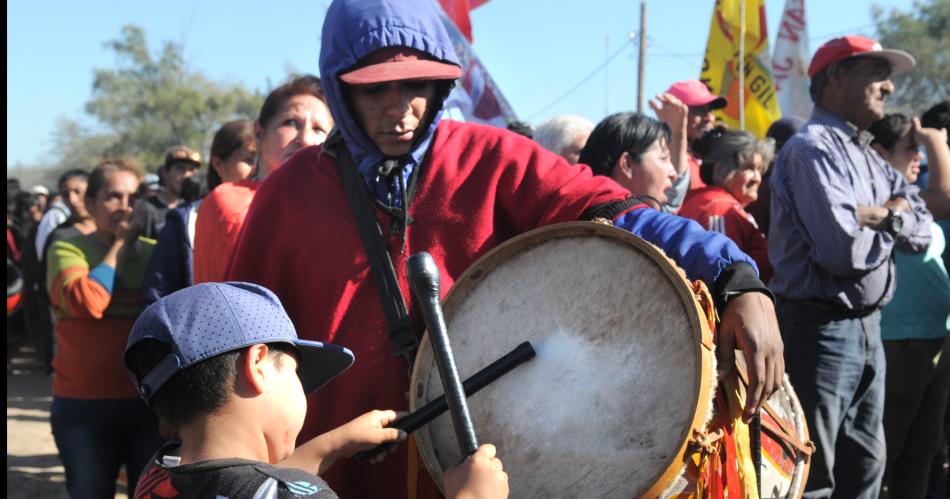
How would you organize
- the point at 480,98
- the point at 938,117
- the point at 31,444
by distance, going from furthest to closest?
1. the point at 31,444
2. the point at 480,98
3. the point at 938,117

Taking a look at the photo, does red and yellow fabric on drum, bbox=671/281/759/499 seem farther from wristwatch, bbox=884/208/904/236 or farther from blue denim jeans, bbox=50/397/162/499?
blue denim jeans, bbox=50/397/162/499

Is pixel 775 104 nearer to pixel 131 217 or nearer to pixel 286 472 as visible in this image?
pixel 131 217

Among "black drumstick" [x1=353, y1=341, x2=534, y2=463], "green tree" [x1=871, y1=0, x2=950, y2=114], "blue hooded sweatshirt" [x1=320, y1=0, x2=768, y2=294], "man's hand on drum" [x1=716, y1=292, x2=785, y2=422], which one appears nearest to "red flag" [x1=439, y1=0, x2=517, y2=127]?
"blue hooded sweatshirt" [x1=320, y1=0, x2=768, y2=294]

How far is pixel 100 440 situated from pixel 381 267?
101 inches

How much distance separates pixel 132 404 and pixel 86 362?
11.1 inches

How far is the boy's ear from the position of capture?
178 centimetres

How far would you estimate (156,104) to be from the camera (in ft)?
182

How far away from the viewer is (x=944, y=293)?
4.82 m

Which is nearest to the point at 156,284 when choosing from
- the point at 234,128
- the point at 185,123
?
the point at 234,128

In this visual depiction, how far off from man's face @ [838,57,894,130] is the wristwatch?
51 centimetres

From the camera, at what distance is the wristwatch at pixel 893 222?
4.05 meters

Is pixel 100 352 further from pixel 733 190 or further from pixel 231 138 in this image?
pixel 733 190

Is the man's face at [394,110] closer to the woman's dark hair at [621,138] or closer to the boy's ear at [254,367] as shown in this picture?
the boy's ear at [254,367]

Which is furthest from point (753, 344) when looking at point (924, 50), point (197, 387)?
point (924, 50)
